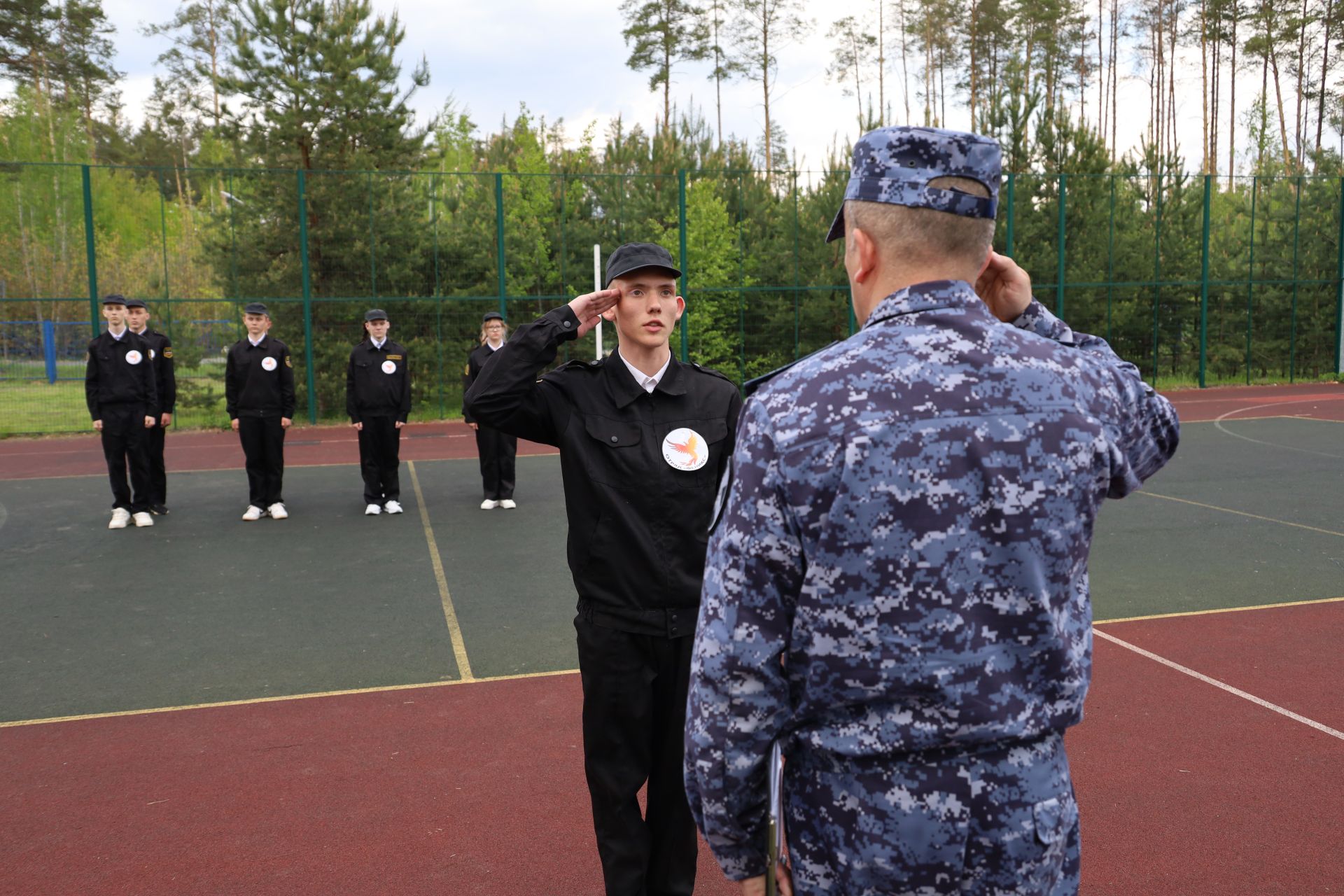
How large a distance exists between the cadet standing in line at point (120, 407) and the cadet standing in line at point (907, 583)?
33.4ft

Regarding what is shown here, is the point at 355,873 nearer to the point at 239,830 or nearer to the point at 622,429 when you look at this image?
the point at 239,830

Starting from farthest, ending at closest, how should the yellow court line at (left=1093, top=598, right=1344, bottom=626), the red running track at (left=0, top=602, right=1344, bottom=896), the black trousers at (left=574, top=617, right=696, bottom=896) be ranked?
the yellow court line at (left=1093, top=598, right=1344, bottom=626), the red running track at (left=0, top=602, right=1344, bottom=896), the black trousers at (left=574, top=617, right=696, bottom=896)

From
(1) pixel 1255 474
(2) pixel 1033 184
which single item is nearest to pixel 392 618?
(1) pixel 1255 474

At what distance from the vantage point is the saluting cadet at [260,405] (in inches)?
429

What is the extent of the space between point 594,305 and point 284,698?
3.29 metres

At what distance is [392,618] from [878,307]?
5841 mm

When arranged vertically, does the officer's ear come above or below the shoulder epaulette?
above

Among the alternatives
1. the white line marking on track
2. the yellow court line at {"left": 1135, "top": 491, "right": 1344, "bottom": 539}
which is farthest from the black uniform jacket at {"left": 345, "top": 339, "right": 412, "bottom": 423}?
the white line marking on track

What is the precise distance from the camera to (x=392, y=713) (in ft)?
17.1

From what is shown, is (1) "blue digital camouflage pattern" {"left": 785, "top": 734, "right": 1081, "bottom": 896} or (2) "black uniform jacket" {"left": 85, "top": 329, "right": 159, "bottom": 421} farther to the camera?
(2) "black uniform jacket" {"left": 85, "top": 329, "right": 159, "bottom": 421}

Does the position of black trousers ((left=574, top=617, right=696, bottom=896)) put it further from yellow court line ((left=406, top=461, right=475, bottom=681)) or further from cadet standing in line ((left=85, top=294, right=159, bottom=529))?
cadet standing in line ((left=85, top=294, right=159, bottom=529))

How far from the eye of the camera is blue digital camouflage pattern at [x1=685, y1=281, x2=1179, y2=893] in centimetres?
160

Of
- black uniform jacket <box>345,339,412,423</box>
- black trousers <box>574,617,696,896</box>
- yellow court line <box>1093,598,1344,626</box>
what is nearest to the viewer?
black trousers <box>574,617,696,896</box>

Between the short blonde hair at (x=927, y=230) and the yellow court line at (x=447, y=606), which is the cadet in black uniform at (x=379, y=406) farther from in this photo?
the short blonde hair at (x=927, y=230)
